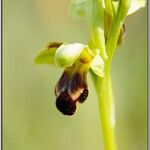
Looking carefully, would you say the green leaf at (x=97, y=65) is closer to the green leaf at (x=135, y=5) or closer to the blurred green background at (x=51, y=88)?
the green leaf at (x=135, y=5)

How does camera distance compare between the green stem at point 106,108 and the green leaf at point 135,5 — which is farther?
the green leaf at point 135,5

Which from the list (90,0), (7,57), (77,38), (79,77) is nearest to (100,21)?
(90,0)

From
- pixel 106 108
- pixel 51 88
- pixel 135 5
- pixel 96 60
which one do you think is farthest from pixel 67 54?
pixel 51 88

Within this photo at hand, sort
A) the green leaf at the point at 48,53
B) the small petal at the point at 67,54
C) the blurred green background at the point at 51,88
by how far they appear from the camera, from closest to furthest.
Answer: the small petal at the point at 67,54
the green leaf at the point at 48,53
the blurred green background at the point at 51,88

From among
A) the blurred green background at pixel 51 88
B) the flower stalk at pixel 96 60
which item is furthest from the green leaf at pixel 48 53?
the blurred green background at pixel 51 88

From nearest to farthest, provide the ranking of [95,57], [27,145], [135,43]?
[95,57] < [27,145] < [135,43]

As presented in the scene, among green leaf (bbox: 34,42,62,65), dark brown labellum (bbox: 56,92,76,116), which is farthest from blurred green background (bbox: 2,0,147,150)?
dark brown labellum (bbox: 56,92,76,116)

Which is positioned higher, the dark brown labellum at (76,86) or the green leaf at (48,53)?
the green leaf at (48,53)
